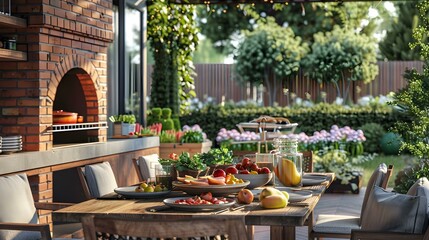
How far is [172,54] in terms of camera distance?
13.1 metres

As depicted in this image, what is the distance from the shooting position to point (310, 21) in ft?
91.5

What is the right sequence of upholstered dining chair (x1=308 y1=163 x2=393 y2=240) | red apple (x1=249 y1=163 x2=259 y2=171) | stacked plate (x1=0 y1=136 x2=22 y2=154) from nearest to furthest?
red apple (x1=249 y1=163 x2=259 y2=171) → upholstered dining chair (x1=308 y1=163 x2=393 y2=240) → stacked plate (x1=0 y1=136 x2=22 y2=154)

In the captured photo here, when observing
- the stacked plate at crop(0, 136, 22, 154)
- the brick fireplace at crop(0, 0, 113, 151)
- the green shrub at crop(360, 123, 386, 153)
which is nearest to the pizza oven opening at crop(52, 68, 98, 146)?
the brick fireplace at crop(0, 0, 113, 151)

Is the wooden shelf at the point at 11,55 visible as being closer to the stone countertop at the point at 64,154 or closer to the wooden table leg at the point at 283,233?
the stone countertop at the point at 64,154

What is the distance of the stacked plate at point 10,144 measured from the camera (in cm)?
617

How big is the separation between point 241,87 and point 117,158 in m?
13.1

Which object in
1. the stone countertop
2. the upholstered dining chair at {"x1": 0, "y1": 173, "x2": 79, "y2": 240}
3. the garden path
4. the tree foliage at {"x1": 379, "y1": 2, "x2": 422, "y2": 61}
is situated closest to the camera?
the upholstered dining chair at {"x1": 0, "y1": 173, "x2": 79, "y2": 240}

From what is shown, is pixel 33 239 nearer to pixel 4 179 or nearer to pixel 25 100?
pixel 4 179

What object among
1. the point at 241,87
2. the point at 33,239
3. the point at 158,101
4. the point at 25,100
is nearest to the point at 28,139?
the point at 25,100

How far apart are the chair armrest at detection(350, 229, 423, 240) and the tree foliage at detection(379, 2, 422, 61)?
23006 millimetres

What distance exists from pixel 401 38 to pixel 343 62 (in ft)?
26.6

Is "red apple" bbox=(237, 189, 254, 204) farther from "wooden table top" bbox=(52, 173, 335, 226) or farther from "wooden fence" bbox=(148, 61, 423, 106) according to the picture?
"wooden fence" bbox=(148, 61, 423, 106)

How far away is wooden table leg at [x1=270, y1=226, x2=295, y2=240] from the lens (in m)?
5.20

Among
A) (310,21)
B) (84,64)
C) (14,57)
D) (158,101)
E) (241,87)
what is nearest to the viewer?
(14,57)
